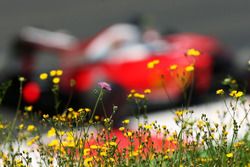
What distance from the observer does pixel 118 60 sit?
46.1ft

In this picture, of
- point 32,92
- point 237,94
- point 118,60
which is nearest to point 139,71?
point 118,60

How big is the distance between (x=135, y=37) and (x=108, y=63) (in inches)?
35.2

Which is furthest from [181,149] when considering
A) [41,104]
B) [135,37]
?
[135,37]

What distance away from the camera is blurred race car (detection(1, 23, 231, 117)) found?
1345 centimetres

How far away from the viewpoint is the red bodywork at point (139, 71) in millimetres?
13453

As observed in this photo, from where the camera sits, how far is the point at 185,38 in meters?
15.3

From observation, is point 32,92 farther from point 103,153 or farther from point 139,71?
point 103,153

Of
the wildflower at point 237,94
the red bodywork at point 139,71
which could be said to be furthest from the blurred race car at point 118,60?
the wildflower at point 237,94

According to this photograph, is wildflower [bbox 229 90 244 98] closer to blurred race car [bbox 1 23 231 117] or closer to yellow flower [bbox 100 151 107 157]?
yellow flower [bbox 100 151 107 157]

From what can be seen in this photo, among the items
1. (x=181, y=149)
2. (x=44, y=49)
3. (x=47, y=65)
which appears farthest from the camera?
(x=47, y=65)

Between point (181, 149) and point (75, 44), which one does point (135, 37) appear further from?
point (181, 149)

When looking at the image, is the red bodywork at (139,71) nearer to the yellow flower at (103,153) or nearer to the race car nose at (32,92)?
the race car nose at (32,92)

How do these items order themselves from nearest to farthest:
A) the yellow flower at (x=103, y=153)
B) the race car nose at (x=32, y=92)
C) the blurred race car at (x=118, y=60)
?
1. the yellow flower at (x=103, y=153)
2. the race car nose at (x=32, y=92)
3. the blurred race car at (x=118, y=60)

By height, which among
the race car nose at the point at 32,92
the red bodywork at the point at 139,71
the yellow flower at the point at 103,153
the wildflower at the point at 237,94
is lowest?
the yellow flower at the point at 103,153
